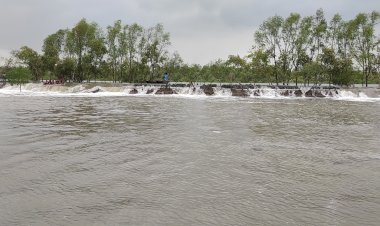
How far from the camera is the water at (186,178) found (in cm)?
638

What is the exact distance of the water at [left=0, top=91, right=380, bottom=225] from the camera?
6379 mm

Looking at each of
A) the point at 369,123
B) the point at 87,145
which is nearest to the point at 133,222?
the point at 87,145

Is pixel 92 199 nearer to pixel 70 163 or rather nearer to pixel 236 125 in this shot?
pixel 70 163

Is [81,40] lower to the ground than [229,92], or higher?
higher

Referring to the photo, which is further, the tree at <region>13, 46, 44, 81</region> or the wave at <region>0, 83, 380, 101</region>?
the tree at <region>13, 46, 44, 81</region>

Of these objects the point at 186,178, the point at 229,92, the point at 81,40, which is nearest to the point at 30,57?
the point at 81,40

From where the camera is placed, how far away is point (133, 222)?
5.99m

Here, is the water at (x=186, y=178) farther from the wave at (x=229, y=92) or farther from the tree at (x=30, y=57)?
the tree at (x=30, y=57)

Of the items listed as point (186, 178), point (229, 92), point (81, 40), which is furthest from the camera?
point (81, 40)

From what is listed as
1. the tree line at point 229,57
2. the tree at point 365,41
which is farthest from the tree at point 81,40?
the tree at point 365,41

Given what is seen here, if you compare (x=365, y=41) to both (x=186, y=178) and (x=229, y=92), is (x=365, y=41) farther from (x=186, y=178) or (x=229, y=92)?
(x=186, y=178)

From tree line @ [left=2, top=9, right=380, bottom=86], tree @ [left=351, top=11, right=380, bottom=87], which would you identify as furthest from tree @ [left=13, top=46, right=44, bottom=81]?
tree @ [left=351, top=11, right=380, bottom=87]

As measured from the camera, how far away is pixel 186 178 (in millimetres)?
8711

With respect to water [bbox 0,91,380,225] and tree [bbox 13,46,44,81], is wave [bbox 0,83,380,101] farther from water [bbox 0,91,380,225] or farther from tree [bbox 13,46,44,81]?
water [bbox 0,91,380,225]
